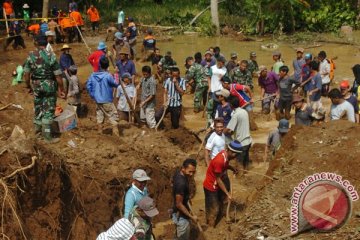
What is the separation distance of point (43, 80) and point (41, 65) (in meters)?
0.25

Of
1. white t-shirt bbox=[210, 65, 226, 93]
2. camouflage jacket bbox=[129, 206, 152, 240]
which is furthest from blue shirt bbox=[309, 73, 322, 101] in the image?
camouflage jacket bbox=[129, 206, 152, 240]

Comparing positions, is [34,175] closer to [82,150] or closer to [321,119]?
[82,150]

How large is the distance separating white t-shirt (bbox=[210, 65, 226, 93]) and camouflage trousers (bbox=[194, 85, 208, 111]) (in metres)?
1.10

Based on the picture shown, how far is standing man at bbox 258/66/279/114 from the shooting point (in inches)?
521

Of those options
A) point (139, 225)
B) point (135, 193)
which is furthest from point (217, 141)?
point (139, 225)

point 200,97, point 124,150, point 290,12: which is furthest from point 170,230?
point 290,12

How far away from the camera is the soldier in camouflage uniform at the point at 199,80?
14.0 meters

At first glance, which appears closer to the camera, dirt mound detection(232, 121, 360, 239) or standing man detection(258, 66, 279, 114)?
dirt mound detection(232, 121, 360, 239)

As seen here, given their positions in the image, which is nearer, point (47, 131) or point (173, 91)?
point (47, 131)

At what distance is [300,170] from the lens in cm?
778

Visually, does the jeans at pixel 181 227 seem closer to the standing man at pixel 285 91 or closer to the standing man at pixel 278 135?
the standing man at pixel 278 135

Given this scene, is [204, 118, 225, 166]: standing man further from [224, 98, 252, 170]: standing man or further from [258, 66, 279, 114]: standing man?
[258, 66, 279, 114]: standing man

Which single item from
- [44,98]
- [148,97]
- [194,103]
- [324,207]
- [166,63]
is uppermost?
[44,98]

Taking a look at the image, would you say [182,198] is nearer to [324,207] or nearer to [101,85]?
[324,207]
